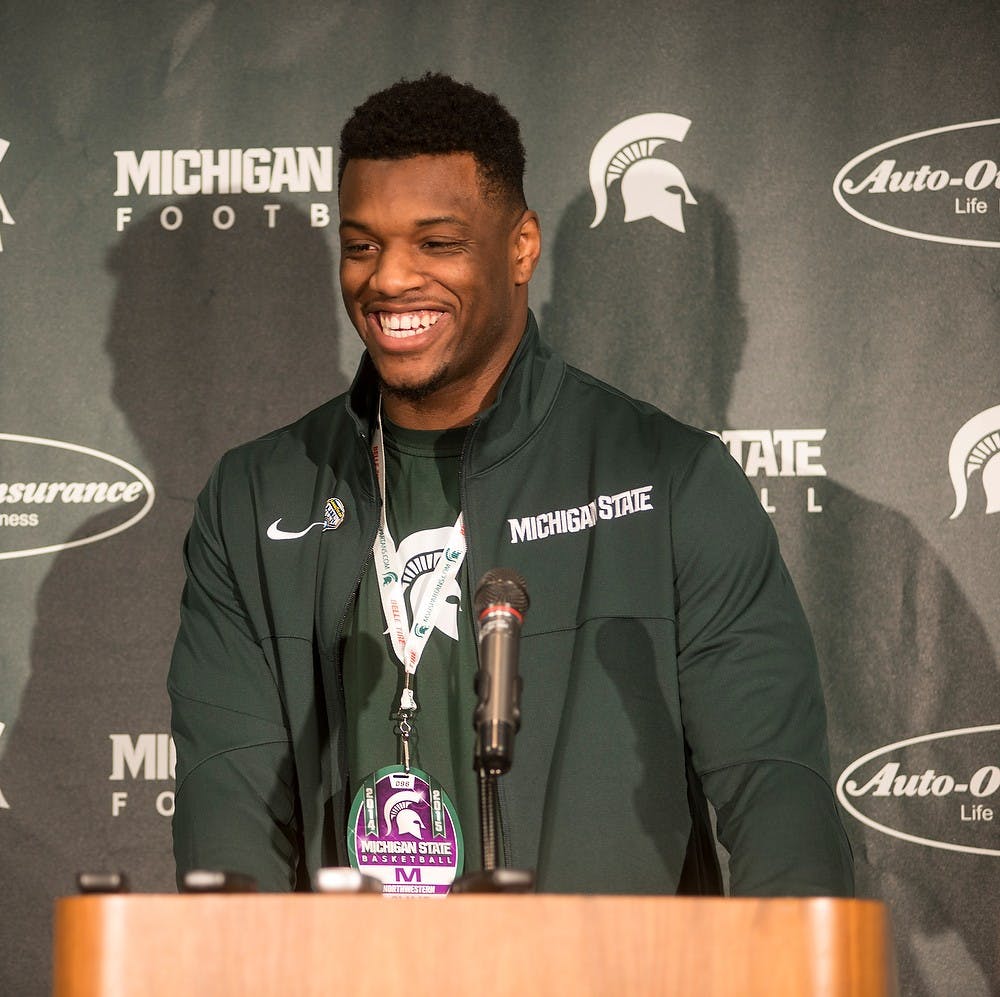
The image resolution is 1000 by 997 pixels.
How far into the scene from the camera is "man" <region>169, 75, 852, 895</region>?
2207mm

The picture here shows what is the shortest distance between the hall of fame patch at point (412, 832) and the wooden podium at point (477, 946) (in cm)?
97

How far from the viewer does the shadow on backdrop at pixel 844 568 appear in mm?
2889

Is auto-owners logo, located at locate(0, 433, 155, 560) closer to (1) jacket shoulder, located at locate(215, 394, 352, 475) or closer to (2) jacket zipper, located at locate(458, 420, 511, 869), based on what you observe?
(1) jacket shoulder, located at locate(215, 394, 352, 475)

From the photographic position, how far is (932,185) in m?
3.02

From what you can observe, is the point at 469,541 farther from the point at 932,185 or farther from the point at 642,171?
the point at 932,185

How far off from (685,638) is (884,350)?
41.6 inches

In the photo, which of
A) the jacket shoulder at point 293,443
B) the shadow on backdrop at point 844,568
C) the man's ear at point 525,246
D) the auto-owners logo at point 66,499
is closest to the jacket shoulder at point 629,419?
the man's ear at point 525,246

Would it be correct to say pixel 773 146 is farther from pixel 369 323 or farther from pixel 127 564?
pixel 127 564

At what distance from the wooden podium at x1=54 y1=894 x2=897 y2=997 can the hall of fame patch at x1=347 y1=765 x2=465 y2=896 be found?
0.97m

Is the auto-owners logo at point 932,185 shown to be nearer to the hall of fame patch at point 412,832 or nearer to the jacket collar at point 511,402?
the jacket collar at point 511,402

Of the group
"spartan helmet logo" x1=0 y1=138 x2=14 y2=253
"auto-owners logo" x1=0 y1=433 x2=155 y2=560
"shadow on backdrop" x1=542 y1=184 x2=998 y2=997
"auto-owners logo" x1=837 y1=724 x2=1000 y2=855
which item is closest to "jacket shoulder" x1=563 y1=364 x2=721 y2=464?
"shadow on backdrop" x1=542 y1=184 x2=998 y2=997

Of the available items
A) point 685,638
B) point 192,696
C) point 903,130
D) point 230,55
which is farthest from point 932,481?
point 230,55

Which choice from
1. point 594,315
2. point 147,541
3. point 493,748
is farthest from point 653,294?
point 493,748

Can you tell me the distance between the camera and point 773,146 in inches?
121
